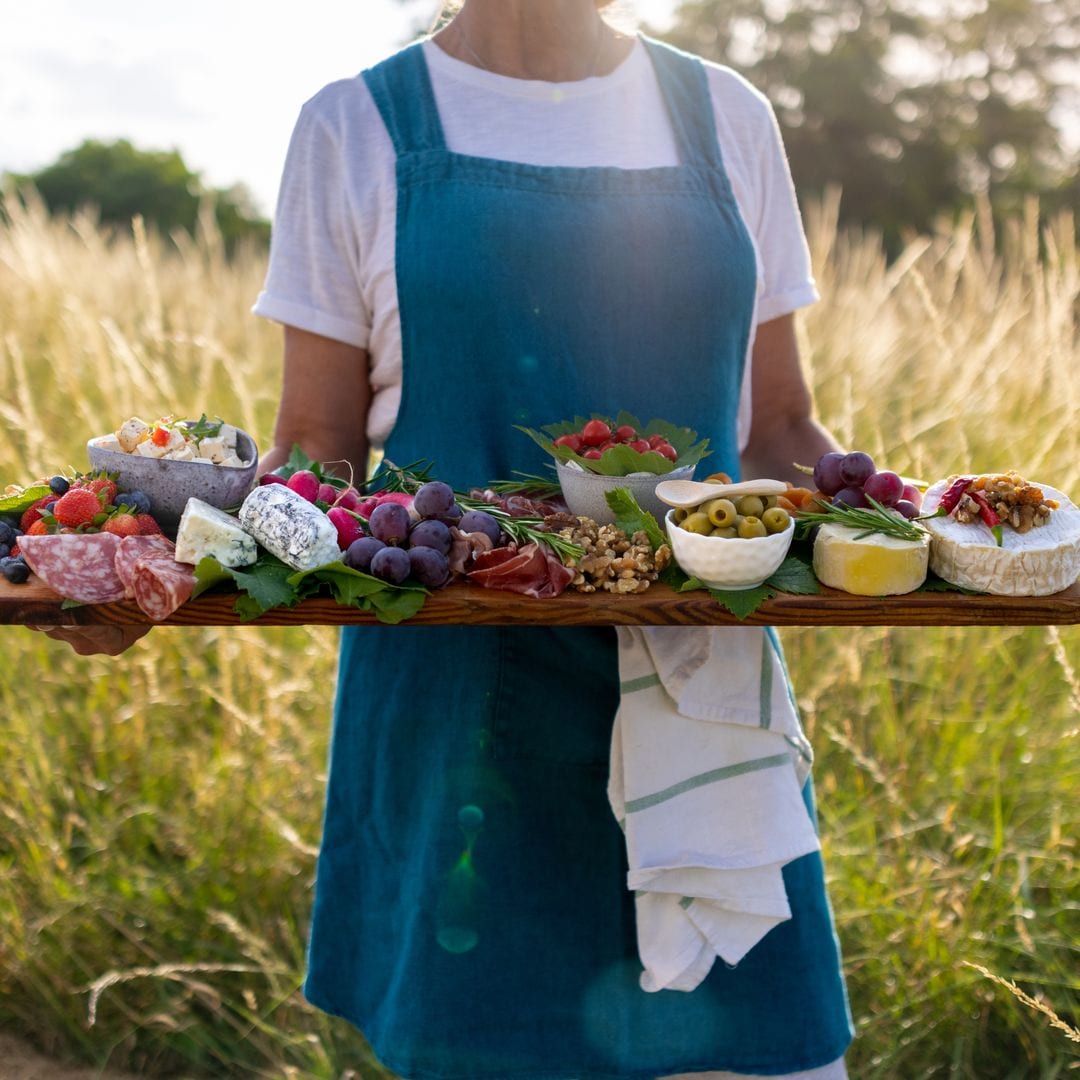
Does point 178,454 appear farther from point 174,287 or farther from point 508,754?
point 174,287

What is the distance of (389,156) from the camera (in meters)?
1.72

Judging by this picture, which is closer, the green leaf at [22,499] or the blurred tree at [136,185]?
the green leaf at [22,499]

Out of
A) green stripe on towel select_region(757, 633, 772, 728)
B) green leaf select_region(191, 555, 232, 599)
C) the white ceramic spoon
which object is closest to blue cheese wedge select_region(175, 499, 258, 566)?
green leaf select_region(191, 555, 232, 599)

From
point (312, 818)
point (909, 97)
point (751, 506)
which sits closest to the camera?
point (751, 506)

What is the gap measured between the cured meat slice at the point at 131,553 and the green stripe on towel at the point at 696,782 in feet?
2.39

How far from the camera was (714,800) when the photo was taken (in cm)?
161

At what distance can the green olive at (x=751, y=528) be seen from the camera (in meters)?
1.36

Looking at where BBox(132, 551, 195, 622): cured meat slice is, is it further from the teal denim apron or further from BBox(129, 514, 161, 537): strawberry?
the teal denim apron

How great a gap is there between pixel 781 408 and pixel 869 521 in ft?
1.91

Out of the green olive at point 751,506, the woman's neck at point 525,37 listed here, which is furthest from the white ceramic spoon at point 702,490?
the woman's neck at point 525,37

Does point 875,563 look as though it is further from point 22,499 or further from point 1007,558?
point 22,499

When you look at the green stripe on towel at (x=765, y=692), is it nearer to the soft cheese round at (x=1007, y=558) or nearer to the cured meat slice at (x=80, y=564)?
the soft cheese round at (x=1007, y=558)

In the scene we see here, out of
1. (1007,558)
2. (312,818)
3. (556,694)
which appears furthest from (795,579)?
(312,818)

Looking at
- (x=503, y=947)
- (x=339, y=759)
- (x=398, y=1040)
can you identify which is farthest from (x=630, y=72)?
(x=398, y=1040)
